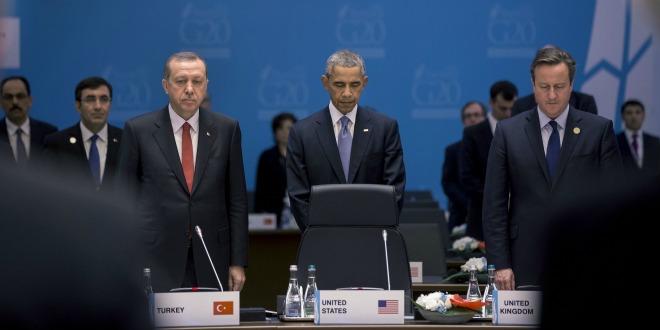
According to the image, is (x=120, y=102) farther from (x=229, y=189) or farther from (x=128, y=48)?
(x=229, y=189)

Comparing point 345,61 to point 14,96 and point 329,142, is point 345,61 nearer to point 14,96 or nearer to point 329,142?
point 329,142

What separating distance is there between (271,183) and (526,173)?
437 cm

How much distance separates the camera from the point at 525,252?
14.0ft

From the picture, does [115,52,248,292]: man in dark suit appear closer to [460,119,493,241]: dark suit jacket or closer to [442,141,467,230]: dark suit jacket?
[460,119,493,241]: dark suit jacket

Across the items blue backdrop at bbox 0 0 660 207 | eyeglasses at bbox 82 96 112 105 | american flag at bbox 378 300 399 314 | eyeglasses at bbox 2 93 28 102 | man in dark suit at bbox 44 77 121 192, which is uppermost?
blue backdrop at bbox 0 0 660 207

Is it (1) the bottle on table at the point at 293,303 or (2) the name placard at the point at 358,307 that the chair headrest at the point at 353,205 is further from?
(2) the name placard at the point at 358,307

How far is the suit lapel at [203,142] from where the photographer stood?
4.38 meters

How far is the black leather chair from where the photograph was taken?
395 centimetres

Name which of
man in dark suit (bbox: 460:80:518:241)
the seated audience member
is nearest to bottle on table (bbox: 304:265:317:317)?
man in dark suit (bbox: 460:80:518:241)

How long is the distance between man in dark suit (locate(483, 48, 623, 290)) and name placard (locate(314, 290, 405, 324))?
1097 mm

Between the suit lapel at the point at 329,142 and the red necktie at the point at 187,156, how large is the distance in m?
0.63

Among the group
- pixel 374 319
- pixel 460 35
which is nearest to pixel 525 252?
pixel 374 319

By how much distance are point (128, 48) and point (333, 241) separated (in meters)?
5.86

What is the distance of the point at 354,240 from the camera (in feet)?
13.3
